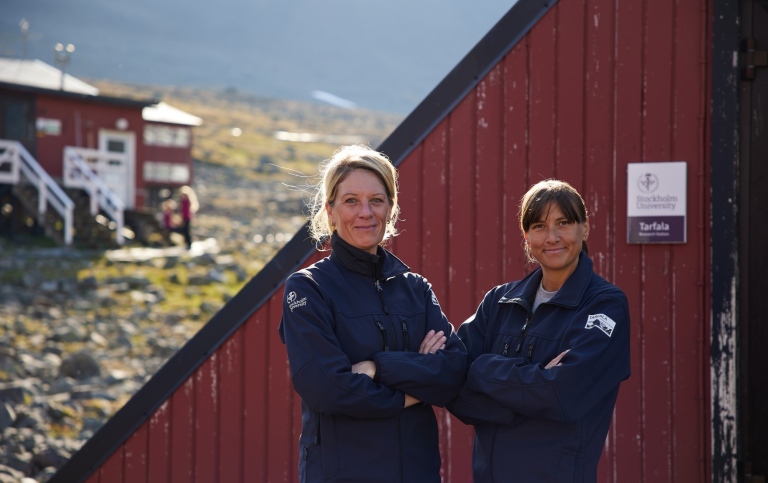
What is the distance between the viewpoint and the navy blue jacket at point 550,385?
122 inches

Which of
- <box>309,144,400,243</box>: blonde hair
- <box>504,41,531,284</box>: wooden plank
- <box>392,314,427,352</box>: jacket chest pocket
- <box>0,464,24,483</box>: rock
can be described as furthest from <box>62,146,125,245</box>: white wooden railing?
<box>392,314,427,352</box>: jacket chest pocket

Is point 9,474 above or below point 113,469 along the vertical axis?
below

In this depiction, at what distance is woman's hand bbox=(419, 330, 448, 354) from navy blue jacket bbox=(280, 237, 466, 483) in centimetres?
3

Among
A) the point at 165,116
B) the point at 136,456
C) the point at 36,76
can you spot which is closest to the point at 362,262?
the point at 136,456

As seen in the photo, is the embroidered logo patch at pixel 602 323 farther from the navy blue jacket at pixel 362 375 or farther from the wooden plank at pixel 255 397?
the wooden plank at pixel 255 397

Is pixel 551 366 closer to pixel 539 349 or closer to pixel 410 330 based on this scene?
pixel 539 349

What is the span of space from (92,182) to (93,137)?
4.21 metres

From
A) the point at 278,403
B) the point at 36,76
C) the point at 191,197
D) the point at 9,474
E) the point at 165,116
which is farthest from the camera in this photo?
the point at 165,116

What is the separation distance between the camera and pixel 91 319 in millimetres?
18297

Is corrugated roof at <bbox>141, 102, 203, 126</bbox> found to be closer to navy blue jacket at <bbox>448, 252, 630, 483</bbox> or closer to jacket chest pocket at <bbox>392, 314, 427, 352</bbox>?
jacket chest pocket at <bbox>392, 314, 427, 352</bbox>

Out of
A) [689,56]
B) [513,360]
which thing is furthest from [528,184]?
[513,360]

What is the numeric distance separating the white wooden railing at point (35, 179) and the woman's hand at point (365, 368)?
79.2 ft

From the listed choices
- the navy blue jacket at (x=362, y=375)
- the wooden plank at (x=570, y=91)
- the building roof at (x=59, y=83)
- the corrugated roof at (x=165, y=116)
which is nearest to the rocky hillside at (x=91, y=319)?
the navy blue jacket at (x=362, y=375)

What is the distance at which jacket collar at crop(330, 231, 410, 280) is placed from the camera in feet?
11.1
